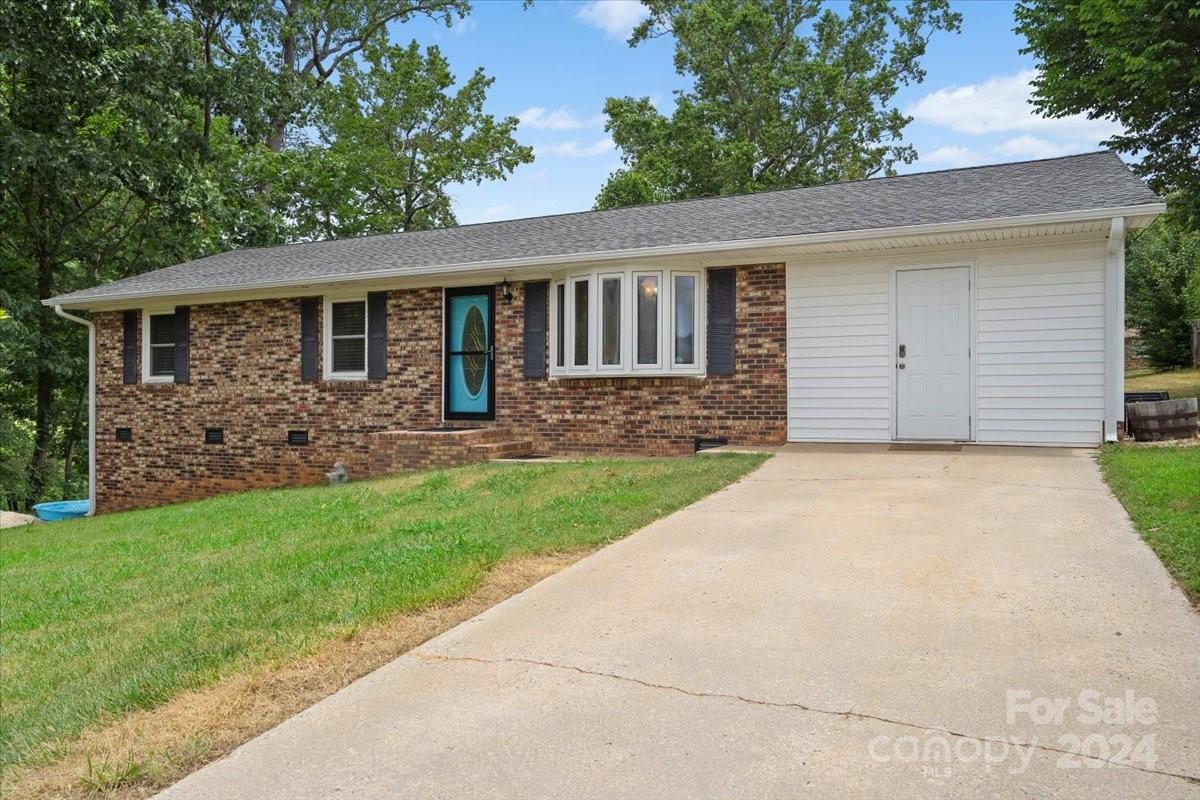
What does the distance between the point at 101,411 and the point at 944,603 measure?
1466 cm

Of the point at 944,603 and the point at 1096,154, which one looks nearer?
the point at 944,603

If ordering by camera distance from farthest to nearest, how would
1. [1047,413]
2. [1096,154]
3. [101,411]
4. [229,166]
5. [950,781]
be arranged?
[229,166], [101,411], [1096,154], [1047,413], [950,781]

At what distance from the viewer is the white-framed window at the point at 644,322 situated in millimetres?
10336

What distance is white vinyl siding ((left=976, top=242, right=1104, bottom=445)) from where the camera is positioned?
8797 millimetres

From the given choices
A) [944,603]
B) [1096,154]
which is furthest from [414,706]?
[1096,154]

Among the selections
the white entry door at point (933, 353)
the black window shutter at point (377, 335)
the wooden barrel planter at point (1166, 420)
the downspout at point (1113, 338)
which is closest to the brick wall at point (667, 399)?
the white entry door at point (933, 353)

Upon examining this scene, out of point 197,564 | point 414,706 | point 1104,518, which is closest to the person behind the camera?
point 414,706

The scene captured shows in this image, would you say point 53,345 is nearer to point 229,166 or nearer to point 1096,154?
point 229,166

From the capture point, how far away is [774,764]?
2416 mm

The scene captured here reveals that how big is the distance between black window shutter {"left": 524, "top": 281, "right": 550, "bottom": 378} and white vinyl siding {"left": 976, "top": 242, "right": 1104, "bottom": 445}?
5.36m

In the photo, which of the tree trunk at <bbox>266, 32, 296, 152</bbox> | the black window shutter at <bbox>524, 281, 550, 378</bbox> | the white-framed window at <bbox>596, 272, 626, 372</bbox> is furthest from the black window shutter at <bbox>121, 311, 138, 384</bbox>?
the tree trunk at <bbox>266, 32, 296, 152</bbox>

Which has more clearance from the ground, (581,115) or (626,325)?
(581,115)

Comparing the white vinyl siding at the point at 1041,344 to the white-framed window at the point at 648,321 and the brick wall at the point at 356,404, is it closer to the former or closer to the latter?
the brick wall at the point at 356,404

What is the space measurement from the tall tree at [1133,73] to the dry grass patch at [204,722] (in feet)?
45.3
